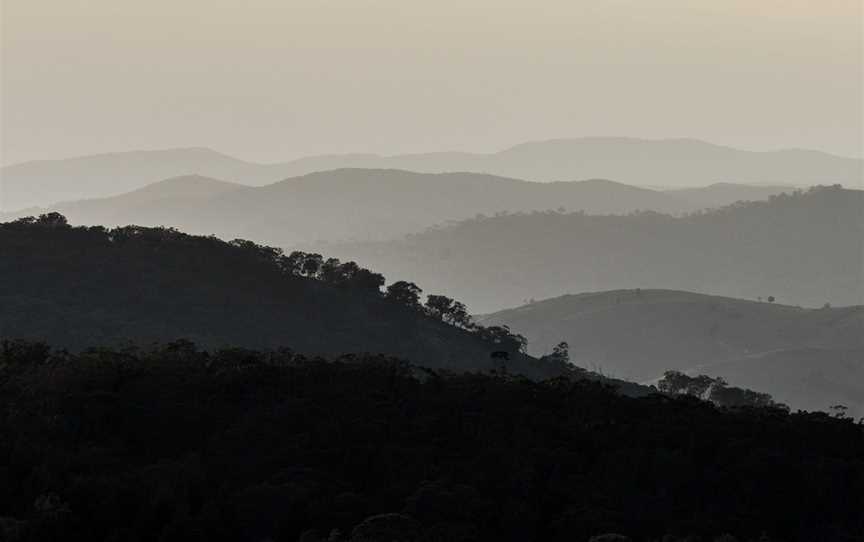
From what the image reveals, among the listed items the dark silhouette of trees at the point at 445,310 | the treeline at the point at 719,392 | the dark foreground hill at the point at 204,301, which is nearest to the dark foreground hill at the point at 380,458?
the dark foreground hill at the point at 204,301

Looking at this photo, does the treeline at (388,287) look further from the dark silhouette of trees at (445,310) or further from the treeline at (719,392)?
the treeline at (719,392)

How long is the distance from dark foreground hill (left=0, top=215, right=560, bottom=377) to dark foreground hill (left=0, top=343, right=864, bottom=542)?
4378cm

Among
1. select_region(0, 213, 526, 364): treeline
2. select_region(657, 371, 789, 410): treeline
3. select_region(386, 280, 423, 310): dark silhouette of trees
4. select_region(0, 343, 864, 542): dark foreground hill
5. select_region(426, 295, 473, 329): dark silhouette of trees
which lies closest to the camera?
select_region(0, 343, 864, 542): dark foreground hill

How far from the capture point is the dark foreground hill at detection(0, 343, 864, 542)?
208 ft

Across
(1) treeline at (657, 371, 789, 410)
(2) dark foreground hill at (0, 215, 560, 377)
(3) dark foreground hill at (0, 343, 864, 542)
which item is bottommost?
(3) dark foreground hill at (0, 343, 864, 542)

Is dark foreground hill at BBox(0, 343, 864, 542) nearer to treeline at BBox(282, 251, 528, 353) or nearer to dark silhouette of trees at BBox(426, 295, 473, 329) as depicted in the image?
treeline at BBox(282, 251, 528, 353)

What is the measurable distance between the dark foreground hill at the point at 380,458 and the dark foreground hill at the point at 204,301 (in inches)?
1724

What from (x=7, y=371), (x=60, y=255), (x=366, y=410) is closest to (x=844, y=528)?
(x=366, y=410)

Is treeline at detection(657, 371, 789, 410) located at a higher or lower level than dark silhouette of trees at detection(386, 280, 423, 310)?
lower

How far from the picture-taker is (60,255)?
14888 centimetres

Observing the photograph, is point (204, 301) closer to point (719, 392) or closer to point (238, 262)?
point (238, 262)

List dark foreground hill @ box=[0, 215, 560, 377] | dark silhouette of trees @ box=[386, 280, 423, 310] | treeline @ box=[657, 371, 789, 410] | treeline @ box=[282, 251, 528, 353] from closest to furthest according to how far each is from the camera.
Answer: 1. dark foreground hill @ box=[0, 215, 560, 377]
2. treeline @ box=[657, 371, 789, 410]
3. dark silhouette of trees @ box=[386, 280, 423, 310]
4. treeline @ box=[282, 251, 528, 353]

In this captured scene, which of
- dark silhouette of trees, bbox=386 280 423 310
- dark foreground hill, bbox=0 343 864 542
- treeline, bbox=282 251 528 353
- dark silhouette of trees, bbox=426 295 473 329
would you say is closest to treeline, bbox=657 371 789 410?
treeline, bbox=282 251 528 353

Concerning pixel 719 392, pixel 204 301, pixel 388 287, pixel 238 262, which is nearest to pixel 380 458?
pixel 204 301
